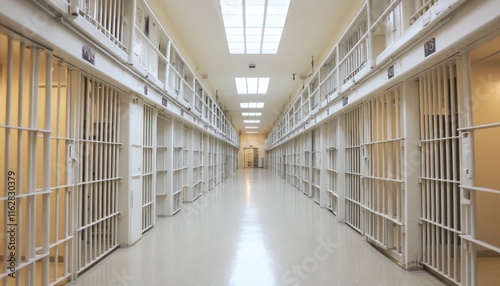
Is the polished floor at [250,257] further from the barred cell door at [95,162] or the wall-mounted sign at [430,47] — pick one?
the wall-mounted sign at [430,47]

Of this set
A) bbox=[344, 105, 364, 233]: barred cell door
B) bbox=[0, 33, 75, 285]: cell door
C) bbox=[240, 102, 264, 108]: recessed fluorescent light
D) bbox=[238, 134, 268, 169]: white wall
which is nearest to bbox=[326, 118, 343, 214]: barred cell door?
bbox=[344, 105, 364, 233]: barred cell door

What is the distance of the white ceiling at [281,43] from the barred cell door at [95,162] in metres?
3.86

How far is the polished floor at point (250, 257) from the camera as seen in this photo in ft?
13.2

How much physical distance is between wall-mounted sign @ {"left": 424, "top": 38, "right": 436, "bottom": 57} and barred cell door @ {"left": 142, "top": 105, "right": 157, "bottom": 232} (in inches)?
208

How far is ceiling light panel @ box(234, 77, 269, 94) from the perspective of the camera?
50.9 ft

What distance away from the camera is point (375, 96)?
553 centimetres

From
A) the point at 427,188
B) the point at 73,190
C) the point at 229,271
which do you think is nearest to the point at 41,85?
the point at 73,190

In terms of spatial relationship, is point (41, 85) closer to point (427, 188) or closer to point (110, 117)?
point (110, 117)

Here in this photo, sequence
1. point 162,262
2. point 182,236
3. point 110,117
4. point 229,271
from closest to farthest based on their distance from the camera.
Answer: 1. point 229,271
2. point 162,262
3. point 110,117
4. point 182,236

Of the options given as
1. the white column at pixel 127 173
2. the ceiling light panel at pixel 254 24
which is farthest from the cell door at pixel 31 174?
the ceiling light panel at pixel 254 24

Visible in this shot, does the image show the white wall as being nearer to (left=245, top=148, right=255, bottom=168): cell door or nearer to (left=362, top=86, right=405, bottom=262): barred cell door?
(left=245, top=148, right=255, bottom=168): cell door

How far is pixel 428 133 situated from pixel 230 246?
3.80 m

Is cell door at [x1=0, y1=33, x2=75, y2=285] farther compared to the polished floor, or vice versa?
the polished floor

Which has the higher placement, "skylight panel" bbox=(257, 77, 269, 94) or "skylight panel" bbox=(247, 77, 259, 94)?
"skylight panel" bbox=(247, 77, 259, 94)
